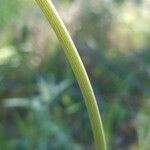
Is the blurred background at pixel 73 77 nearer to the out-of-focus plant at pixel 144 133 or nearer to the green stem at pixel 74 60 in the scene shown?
the out-of-focus plant at pixel 144 133

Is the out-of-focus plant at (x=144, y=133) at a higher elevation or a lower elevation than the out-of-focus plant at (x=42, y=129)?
lower

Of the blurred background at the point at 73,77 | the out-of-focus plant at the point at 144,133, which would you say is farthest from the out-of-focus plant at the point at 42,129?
the out-of-focus plant at the point at 144,133

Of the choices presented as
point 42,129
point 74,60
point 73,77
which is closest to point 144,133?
point 42,129

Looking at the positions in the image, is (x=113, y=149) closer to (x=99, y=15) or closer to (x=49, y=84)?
(x=49, y=84)

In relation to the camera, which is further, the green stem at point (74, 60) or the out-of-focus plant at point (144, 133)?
the out-of-focus plant at point (144, 133)

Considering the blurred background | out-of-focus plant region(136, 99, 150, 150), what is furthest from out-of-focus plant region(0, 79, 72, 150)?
out-of-focus plant region(136, 99, 150, 150)

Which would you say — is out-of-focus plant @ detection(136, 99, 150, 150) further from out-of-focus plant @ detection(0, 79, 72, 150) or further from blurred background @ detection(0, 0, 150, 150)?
out-of-focus plant @ detection(0, 79, 72, 150)

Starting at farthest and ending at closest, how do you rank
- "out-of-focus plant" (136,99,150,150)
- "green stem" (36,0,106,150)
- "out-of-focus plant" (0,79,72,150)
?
"out-of-focus plant" (0,79,72,150)
"out-of-focus plant" (136,99,150,150)
"green stem" (36,0,106,150)
